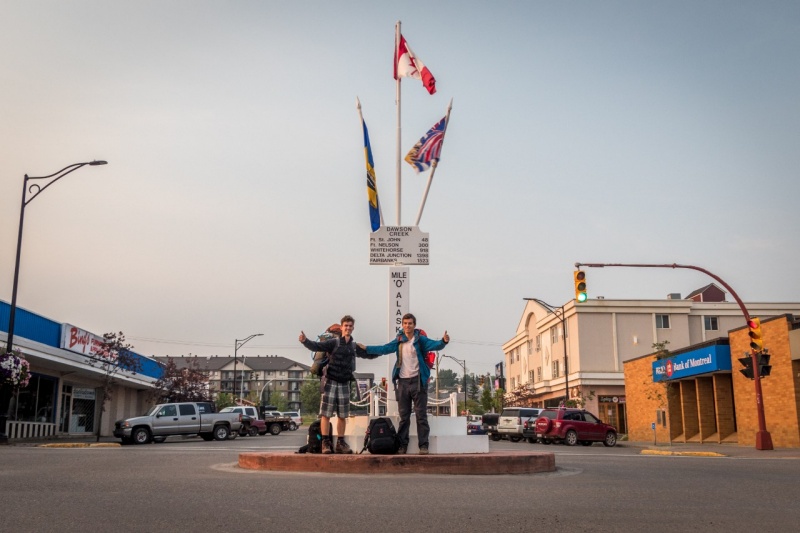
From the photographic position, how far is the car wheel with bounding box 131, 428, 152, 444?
2995 centimetres

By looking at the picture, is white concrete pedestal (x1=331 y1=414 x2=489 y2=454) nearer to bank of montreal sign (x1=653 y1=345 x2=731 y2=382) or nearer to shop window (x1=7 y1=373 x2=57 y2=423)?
bank of montreal sign (x1=653 y1=345 x2=731 y2=382)

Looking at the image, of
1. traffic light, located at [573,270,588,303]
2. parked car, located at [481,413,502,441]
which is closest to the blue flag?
traffic light, located at [573,270,588,303]

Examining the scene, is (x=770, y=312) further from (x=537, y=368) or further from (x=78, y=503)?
(x=78, y=503)

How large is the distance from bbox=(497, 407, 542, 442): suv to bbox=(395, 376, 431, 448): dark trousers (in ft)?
80.6

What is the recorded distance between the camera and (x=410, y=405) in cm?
1118

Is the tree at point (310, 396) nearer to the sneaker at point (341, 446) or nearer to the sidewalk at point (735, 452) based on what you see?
the sidewalk at point (735, 452)

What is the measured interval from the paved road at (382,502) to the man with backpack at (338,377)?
1224 mm

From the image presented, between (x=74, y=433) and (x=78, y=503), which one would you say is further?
(x=74, y=433)

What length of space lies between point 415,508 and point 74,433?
39.8m

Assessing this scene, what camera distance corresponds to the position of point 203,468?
11.8 m

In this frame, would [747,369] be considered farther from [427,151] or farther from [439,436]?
[439,436]

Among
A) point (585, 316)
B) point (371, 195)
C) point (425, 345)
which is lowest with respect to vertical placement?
point (425, 345)

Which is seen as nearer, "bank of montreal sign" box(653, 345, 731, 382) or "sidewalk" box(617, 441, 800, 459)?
"sidewalk" box(617, 441, 800, 459)

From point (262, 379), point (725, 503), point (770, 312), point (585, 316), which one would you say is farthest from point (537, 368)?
point (262, 379)
